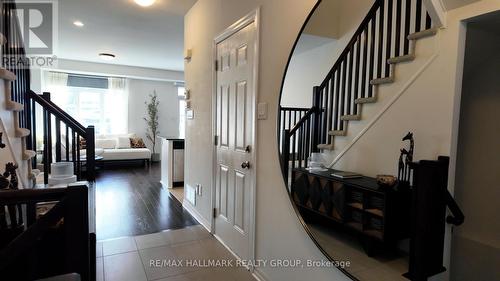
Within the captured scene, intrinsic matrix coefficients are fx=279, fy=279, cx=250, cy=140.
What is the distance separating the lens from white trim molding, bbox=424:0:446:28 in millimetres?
998

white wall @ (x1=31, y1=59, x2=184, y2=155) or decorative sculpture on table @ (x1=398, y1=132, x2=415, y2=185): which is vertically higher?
white wall @ (x1=31, y1=59, x2=184, y2=155)

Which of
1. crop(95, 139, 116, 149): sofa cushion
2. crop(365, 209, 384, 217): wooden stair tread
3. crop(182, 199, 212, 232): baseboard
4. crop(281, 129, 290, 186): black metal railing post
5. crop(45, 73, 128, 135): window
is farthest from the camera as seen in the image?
crop(45, 73, 128, 135): window

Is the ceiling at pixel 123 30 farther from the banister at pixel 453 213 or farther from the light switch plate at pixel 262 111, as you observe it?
the banister at pixel 453 213

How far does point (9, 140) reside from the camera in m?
1.73

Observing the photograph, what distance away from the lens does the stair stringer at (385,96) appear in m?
1.04

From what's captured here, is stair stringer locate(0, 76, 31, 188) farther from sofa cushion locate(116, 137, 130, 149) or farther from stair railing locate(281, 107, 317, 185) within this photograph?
sofa cushion locate(116, 137, 130, 149)

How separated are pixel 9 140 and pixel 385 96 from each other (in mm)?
2147

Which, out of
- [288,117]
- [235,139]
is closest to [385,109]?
[288,117]

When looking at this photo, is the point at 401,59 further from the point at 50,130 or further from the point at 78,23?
the point at 78,23

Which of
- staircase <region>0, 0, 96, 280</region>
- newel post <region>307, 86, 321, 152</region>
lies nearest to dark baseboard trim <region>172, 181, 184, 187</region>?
staircase <region>0, 0, 96, 280</region>

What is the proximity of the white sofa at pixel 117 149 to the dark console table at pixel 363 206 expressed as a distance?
6.43 m

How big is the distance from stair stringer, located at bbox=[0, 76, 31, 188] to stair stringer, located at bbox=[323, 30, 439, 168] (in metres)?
1.84

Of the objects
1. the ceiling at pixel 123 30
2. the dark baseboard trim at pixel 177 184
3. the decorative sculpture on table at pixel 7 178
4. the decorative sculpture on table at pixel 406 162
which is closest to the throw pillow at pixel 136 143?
the ceiling at pixel 123 30

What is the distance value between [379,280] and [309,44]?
1.27 meters
